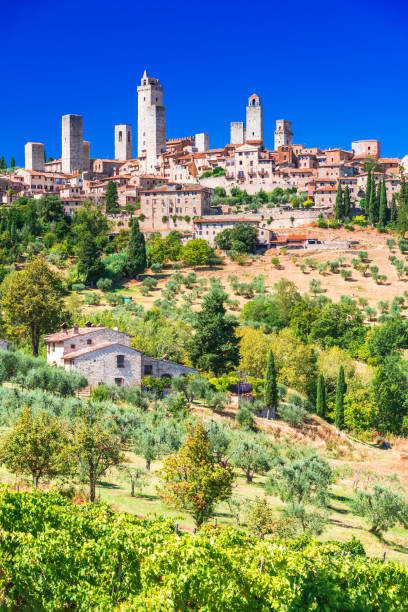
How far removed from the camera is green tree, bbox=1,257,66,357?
1773 inches

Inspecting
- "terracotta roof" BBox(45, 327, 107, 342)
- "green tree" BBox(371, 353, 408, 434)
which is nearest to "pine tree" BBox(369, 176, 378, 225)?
"green tree" BBox(371, 353, 408, 434)

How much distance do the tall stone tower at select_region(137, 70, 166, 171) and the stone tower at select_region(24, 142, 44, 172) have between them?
1920 cm

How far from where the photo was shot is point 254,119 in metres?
125

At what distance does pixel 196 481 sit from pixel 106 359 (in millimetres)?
19405

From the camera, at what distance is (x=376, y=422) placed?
45969mm

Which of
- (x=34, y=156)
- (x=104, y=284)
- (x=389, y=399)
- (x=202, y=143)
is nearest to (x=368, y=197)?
(x=104, y=284)

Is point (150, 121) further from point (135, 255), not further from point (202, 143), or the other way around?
point (135, 255)

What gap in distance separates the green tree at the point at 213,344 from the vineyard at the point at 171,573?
1054 inches


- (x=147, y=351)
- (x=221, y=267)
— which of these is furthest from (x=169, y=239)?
Result: (x=147, y=351)

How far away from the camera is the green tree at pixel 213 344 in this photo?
43250mm

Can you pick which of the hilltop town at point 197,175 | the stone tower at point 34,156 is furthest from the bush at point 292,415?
the stone tower at point 34,156

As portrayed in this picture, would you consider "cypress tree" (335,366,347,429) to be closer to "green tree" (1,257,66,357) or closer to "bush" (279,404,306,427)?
"bush" (279,404,306,427)

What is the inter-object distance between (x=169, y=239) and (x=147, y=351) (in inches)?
1768

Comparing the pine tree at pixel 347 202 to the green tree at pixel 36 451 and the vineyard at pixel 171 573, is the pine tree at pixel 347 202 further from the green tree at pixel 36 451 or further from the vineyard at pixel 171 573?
the vineyard at pixel 171 573
